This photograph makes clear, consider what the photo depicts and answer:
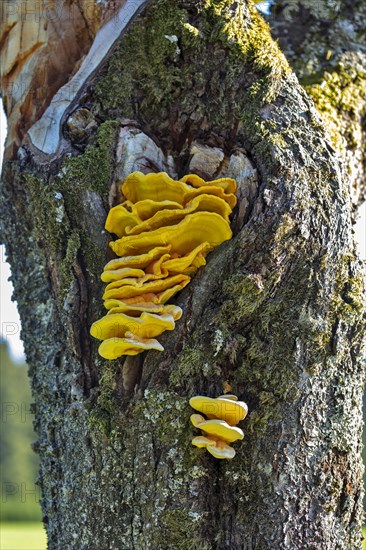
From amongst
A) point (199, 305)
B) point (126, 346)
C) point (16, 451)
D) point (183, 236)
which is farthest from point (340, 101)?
point (16, 451)

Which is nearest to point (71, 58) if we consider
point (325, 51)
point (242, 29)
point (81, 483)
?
point (242, 29)

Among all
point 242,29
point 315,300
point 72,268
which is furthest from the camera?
point 242,29

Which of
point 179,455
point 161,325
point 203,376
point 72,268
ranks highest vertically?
point 72,268

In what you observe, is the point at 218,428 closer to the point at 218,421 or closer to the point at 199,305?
the point at 218,421

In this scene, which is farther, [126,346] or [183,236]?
[183,236]

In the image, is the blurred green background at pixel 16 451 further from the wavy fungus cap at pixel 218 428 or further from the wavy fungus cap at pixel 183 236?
the wavy fungus cap at pixel 218 428

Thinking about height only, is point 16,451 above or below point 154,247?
below

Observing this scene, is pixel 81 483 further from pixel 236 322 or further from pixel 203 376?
pixel 236 322
